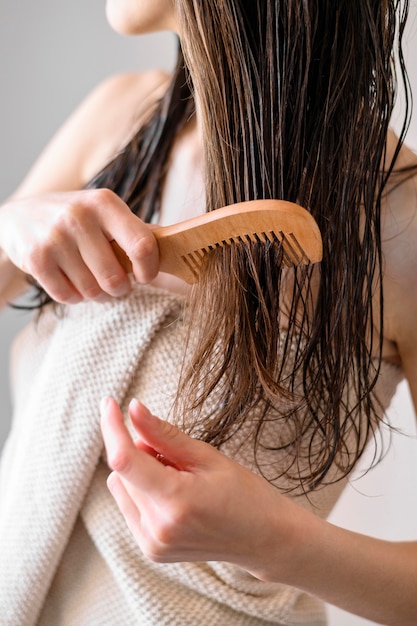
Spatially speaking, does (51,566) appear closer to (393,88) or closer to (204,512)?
(204,512)

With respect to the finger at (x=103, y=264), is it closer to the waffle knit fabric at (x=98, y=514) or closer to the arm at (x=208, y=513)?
the waffle knit fabric at (x=98, y=514)

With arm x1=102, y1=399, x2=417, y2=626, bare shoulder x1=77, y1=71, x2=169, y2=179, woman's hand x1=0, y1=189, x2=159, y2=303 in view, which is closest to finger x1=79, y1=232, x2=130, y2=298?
A: woman's hand x1=0, y1=189, x2=159, y2=303

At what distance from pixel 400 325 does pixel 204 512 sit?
1.03 ft

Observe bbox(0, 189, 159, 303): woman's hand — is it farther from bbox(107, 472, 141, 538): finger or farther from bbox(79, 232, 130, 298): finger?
bbox(107, 472, 141, 538): finger

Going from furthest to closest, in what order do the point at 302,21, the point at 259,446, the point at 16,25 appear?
the point at 16,25
the point at 259,446
the point at 302,21

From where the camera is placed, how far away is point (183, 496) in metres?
0.44

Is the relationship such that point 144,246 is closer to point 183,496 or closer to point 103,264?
point 103,264

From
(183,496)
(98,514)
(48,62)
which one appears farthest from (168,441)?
(48,62)

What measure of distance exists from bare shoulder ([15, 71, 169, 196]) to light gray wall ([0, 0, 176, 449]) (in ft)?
0.87

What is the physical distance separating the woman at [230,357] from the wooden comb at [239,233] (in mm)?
16

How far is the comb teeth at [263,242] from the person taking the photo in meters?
0.51

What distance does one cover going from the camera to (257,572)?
→ 0.52m

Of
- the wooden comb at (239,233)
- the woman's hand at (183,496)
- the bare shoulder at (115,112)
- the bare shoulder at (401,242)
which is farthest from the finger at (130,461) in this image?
the bare shoulder at (115,112)

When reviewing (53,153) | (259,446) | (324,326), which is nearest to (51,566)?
(259,446)
